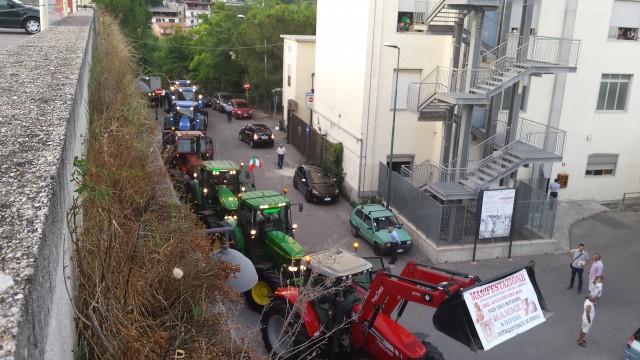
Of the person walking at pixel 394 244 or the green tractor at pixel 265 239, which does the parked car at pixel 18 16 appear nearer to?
the green tractor at pixel 265 239

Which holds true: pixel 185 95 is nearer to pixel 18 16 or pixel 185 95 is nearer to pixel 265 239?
pixel 18 16

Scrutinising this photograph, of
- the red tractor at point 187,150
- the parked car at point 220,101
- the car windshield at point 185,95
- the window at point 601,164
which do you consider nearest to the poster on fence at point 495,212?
the window at point 601,164

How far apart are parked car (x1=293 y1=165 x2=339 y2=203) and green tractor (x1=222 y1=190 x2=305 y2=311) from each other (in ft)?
29.4

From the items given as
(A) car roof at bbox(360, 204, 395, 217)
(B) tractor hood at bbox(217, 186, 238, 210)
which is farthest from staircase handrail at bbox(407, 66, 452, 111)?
(B) tractor hood at bbox(217, 186, 238, 210)

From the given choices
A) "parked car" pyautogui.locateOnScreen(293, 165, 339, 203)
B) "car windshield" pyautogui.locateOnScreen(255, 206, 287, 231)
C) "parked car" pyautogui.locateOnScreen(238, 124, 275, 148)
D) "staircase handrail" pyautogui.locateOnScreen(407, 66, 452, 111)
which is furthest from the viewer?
"parked car" pyautogui.locateOnScreen(238, 124, 275, 148)

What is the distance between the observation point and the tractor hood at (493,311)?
788 centimetres

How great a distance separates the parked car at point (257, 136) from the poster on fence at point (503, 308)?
96.7 feet

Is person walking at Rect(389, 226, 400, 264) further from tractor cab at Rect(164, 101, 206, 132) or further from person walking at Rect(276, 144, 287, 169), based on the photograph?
tractor cab at Rect(164, 101, 206, 132)

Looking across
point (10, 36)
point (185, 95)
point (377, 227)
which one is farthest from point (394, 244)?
point (185, 95)

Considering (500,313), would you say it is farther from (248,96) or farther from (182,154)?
(248,96)

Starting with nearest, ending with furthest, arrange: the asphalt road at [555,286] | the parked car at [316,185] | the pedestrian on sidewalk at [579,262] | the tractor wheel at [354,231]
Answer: the asphalt road at [555,286], the pedestrian on sidewalk at [579,262], the tractor wheel at [354,231], the parked car at [316,185]

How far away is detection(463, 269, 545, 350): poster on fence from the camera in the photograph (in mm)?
7863

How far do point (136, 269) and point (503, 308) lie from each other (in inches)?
196

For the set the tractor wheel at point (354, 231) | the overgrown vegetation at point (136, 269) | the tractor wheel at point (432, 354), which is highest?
the overgrown vegetation at point (136, 269)
